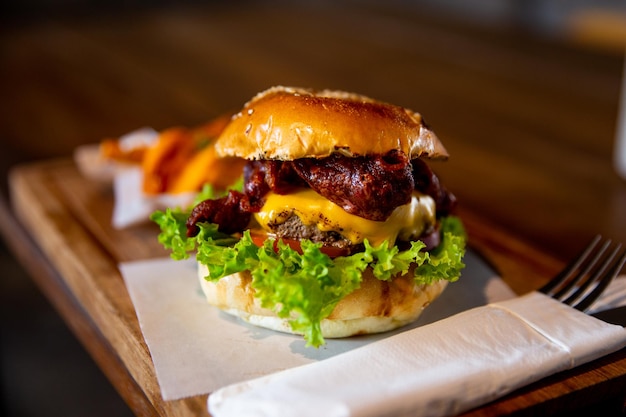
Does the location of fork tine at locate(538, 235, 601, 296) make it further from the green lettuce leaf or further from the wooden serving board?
the green lettuce leaf

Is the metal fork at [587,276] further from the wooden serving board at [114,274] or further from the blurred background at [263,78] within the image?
the blurred background at [263,78]

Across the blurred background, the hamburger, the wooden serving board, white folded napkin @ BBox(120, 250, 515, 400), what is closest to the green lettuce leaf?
the hamburger

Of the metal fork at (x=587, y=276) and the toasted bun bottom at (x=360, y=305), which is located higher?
the metal fork at (x=587, y=276)

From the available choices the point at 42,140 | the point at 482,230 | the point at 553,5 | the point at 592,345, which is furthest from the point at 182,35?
the point at 592,345

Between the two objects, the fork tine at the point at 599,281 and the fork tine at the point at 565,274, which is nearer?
the fork tine at the point at 599,281

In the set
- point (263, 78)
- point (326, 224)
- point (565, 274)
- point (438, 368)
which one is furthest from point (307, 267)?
point (263, 78)

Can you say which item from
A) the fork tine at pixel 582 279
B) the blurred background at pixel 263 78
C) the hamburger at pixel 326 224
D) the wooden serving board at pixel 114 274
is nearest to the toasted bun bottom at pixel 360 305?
the hamburger at pixel 326 224

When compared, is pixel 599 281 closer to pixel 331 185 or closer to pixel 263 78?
pixel 331 185
